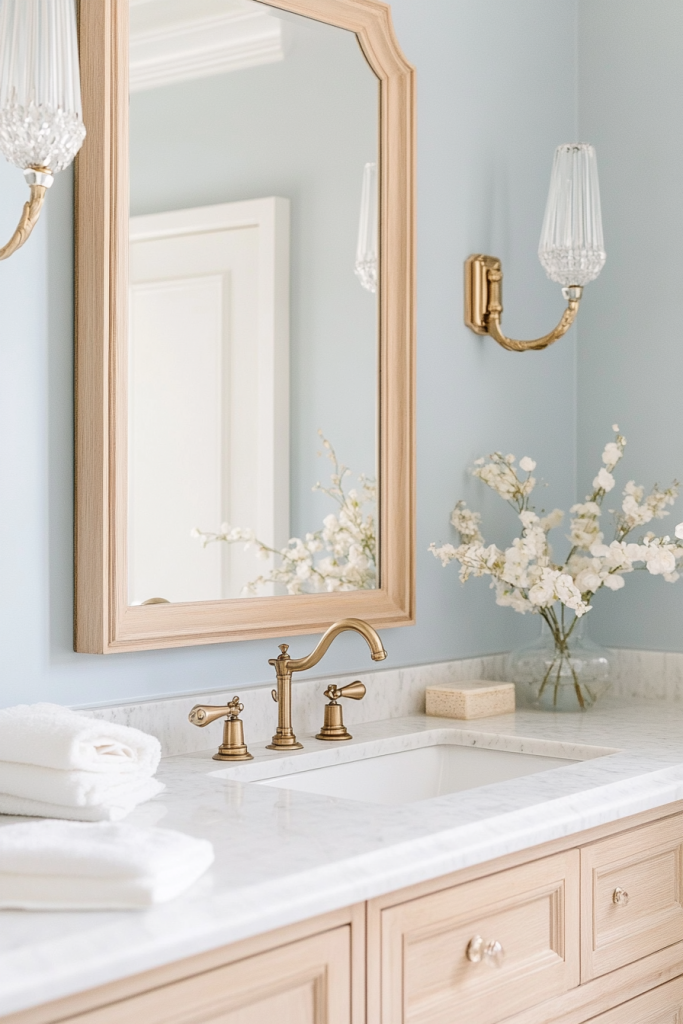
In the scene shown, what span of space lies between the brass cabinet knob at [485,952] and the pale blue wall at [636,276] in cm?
114

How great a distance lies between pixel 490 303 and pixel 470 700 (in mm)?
762

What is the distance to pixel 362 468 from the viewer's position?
204 centimetres

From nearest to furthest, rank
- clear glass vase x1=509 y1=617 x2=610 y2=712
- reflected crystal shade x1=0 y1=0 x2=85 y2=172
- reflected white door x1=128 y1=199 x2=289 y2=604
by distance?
reflected crystal shade x1=0 y1=0 x2=85 y2=172, reflected white door x1=128 y1=199 x2=289 y2=604, clear glass vase x1=509 y1=617 x2=610 y2=712

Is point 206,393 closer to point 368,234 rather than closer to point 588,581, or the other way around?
point 368,234

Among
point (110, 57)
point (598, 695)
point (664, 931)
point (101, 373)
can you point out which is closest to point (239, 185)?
point (110, 57)

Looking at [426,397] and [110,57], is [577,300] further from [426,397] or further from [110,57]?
[110,57]

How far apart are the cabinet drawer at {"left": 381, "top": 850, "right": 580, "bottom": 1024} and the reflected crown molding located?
115 cm

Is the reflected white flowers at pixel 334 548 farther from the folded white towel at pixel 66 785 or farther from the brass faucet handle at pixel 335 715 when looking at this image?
the folded white towel at pixel 66 785

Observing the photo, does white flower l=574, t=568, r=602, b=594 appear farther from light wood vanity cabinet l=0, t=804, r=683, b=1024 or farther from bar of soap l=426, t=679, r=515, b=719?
light wood vanity cabinet l=0, t=804, r=683, b=1024

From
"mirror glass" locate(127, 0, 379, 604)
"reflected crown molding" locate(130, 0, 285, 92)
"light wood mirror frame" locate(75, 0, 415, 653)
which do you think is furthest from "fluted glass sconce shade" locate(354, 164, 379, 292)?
"light wood mirror frame" locate(75, 0, 415, 653)

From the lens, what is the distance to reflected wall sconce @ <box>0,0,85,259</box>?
1.38 metres

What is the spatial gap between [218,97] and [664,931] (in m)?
1.36

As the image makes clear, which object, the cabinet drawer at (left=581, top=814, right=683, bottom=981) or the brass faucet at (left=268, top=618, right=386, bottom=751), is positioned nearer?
the cabinet drawer at (left=581, top=814, right=683, bottom=981)

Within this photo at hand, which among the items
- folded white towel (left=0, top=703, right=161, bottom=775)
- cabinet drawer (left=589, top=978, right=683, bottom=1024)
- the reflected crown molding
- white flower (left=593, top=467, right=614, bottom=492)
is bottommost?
cabinet drawer (left=589, top=978, right=683, bottom=1024)
